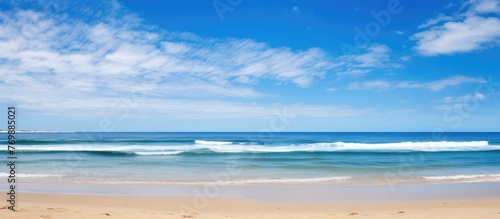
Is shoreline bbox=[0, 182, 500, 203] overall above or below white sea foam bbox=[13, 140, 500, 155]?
below

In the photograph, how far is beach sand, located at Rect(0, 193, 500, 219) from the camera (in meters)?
7.05

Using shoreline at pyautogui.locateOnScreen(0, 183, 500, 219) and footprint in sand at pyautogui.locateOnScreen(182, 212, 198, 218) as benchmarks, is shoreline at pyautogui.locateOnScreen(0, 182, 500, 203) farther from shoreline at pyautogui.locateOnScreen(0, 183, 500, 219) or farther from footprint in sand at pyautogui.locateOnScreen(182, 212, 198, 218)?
footprint in sand at pyautogui.locateOnScreen(182, 212, 198, 218)

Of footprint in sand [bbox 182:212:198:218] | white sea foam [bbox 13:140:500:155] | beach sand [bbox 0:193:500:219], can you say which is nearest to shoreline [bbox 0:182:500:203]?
beach sand [bbox 0:193:500:219]

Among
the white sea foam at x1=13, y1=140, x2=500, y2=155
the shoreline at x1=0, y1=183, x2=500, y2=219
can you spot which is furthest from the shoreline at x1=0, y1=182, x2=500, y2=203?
the white sea foam at x1=13, y1=140, x2=500, y2=155

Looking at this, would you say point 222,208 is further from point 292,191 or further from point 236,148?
point 236,148

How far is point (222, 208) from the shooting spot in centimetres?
804

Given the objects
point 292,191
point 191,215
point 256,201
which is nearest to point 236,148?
point 292,191

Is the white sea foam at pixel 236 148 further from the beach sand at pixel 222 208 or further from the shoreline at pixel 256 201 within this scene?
the beach sand at pixel 222 208

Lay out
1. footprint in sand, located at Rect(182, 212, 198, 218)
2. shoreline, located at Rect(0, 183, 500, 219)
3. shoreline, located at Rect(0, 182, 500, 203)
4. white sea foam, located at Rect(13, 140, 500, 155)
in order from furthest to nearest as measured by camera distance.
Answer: white sea foam, located at Rect(13, 140, 500, 155), shoreline, located at Rect(0, 182, 500, 203), shoreline, located at Rect(0, 183, 500, 219), footprint in sand, located at Rect(182, 212, 198, 218)

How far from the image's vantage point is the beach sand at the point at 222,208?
23.1 feet

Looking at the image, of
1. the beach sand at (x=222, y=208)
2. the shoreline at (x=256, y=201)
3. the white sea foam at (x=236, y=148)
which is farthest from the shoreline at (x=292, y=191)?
the white sea foam at (x=236, y=148)

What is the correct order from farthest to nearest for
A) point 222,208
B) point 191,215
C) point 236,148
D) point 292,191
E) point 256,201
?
point 236,148
point 292,191
point 256,201
point 222,208
point 191,215

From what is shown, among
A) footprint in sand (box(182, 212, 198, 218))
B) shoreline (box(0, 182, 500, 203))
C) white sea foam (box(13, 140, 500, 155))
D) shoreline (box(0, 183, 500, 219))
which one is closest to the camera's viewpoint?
footprint in sand (box(182, 212, 198, 218))

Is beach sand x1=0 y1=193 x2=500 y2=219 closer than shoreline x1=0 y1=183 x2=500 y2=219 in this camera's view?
Yes
